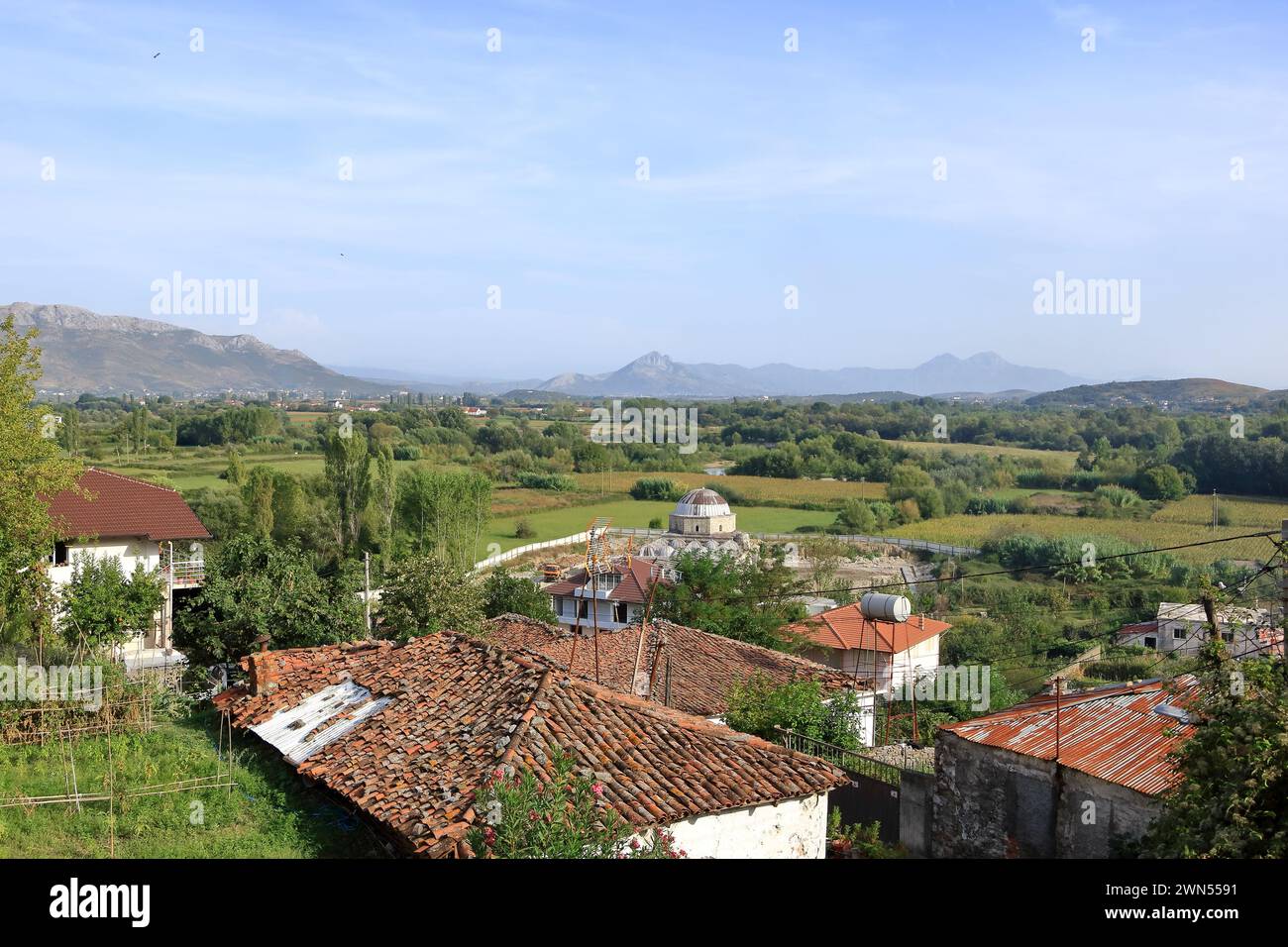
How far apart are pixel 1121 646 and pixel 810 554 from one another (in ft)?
70.8

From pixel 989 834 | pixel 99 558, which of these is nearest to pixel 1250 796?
pixel 989 834

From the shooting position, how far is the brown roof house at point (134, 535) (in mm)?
20344

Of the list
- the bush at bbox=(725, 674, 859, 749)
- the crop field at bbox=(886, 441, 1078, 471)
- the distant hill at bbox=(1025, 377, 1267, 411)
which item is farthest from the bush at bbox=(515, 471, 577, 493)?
the distant hill at bbox=(1025, 377, 1267, 411)

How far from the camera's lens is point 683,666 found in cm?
1852

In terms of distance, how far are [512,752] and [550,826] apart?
92.6 inches

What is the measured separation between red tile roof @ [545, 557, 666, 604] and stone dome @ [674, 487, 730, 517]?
59.2 feet

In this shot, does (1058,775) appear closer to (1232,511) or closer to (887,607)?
(887,607)

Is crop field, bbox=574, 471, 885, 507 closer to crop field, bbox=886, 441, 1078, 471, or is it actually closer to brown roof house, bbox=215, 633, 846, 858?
crop field, bbox=886, 441, 1078, 471

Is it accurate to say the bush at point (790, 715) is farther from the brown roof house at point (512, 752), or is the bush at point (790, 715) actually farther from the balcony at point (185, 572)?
the balcony at point (185, 572)

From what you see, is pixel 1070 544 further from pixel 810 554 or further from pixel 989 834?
pixel 989 834

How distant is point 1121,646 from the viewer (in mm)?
33438

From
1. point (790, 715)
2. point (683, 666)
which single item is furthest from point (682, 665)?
point (790, 715)

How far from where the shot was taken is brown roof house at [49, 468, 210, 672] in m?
20.3

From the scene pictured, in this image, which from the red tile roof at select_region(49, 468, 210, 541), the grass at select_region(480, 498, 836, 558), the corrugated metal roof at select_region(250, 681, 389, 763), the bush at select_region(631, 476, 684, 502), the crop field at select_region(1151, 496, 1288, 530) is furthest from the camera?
the bush at select_region(631, 476, 684, 502)
